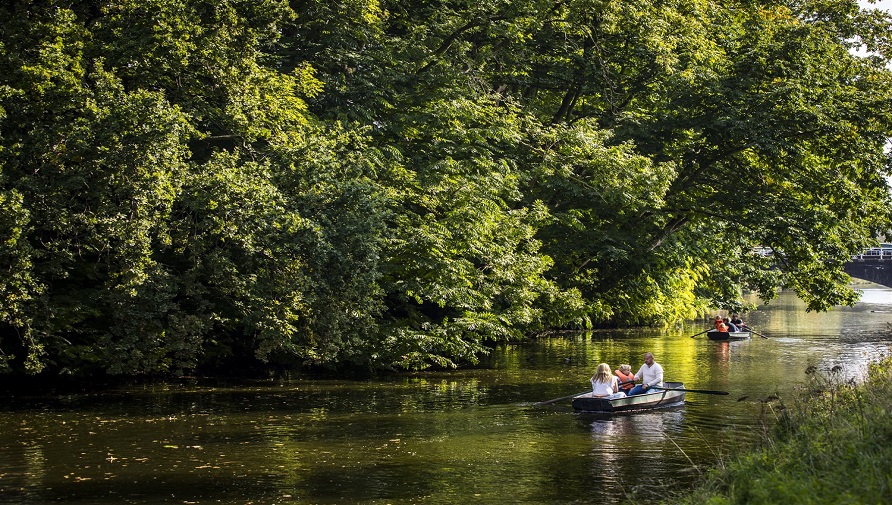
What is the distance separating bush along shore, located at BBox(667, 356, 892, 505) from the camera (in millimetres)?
9516

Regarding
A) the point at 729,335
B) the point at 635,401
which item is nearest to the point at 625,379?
the point at 635,401

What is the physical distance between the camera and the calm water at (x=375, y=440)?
14547 mm

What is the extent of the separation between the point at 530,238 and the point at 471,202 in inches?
143

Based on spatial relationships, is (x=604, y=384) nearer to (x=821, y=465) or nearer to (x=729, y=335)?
(x=821, y=465)

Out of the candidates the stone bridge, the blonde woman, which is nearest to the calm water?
the blonde woman

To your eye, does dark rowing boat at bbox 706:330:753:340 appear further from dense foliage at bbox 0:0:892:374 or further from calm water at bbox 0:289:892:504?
calm water at bbox 0:289:892:504

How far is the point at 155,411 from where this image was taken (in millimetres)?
22219

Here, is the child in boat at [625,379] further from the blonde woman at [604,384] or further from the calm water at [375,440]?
the calm water at [375,440]

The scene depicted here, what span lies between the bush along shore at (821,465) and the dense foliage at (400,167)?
47.6ft

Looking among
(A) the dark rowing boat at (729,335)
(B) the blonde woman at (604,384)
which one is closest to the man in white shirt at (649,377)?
(B) the blonde woman at (604,384)

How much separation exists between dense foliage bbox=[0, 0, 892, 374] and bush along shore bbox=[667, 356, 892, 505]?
14509mm

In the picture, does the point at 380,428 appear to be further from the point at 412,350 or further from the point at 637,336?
the point at 637,336

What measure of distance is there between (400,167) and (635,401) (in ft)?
35.3

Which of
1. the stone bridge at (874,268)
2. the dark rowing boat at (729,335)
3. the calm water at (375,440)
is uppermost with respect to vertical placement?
the stone bridge at (874,268)
